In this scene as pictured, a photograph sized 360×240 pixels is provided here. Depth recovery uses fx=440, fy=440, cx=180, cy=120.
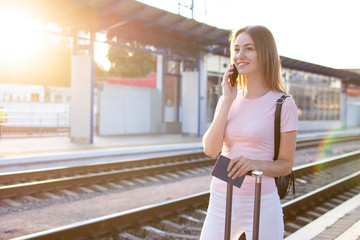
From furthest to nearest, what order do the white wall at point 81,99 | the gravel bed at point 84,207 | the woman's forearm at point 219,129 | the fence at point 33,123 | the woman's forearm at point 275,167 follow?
the fence at point 33,123, the white wall at point 81,99, the gravel bed at point 84,207, the woman's forearm at point 219,129, the woman's forearm at point 275,167

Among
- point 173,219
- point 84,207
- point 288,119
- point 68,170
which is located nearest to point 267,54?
point 288,119

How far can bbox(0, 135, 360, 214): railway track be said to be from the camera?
25.8 ft

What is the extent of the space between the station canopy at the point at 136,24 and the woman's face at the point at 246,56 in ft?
42.5

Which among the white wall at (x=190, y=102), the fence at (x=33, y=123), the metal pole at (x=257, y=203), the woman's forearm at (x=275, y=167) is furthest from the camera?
the white wall at (x=190, y=102)

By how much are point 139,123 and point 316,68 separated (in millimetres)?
13931

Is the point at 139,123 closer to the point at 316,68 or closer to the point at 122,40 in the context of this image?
the point at 122,40

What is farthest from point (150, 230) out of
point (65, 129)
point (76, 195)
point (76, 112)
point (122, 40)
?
point (65, 129)

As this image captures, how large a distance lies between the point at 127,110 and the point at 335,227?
58.3 ft

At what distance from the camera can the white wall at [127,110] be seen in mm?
21477

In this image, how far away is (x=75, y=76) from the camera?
17.5m

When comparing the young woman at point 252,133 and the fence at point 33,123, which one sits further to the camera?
the fence at point 33,123

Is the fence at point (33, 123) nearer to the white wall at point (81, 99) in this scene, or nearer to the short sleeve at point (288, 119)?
the white wall at point (81, 99)

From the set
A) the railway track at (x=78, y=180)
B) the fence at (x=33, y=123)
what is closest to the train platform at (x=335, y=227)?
the railway track at (x=78, y=180)

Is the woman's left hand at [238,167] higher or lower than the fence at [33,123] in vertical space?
higher
